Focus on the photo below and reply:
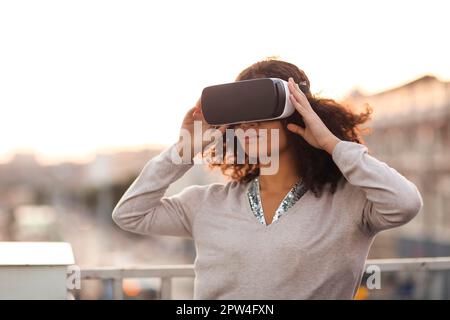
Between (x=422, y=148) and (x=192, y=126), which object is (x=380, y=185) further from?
(x=422, y=148)

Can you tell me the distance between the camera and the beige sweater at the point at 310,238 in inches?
64.7

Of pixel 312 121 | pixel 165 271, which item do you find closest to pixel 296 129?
pixel 312 121

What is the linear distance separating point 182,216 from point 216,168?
21 centimetres

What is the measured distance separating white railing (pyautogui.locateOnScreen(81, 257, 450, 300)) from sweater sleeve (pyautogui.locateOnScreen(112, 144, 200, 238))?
0.44 meters

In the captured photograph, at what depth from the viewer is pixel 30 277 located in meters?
1.86

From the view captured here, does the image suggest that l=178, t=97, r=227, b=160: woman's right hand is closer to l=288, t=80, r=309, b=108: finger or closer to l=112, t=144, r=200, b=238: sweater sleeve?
l=112, t=144, r=200, b=238: sweater sleeve

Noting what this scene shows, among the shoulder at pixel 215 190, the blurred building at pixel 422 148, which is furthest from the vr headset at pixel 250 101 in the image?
the blurred building at pixel 422 148

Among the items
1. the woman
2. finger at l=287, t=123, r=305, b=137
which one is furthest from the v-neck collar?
finger at l=287, t=123, r=305, b=137

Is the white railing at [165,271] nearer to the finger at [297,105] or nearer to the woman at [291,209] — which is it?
the woman at [291,209]

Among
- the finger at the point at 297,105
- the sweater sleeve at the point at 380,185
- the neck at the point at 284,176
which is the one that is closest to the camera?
the sweater sleeve at the point at 380,185

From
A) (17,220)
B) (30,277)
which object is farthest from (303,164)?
(17,220)

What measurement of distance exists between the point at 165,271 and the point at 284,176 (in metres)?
0.75

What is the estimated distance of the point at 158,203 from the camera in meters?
1.93
